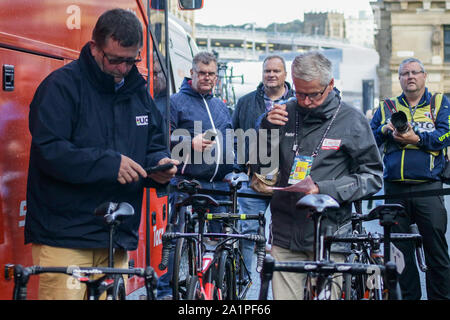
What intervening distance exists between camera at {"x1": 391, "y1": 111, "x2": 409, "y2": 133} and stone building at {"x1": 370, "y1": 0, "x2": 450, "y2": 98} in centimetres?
3605

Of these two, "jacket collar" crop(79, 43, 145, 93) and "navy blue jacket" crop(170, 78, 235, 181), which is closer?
"jacket collar" crop(79, 43, 145, 93)

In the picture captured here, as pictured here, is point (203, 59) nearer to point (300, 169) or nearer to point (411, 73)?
point (411, 73)

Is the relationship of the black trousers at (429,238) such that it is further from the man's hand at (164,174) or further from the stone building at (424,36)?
the stone building at (424,36)

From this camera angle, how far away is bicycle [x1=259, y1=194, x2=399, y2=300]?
3.14 meters

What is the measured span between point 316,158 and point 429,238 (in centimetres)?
237

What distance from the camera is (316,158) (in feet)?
13.5

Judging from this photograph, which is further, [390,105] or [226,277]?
[390,105]

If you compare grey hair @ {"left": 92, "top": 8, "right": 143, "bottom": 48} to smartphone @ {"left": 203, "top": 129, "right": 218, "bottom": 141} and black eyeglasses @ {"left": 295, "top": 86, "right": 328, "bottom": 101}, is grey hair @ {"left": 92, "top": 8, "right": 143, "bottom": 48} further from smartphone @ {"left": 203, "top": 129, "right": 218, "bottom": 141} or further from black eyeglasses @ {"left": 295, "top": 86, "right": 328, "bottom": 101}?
smartphone @ {"left": 203, "top": 129, "right": 218, "bottom": 141}

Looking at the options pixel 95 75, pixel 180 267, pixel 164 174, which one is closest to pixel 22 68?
pixel 95 75

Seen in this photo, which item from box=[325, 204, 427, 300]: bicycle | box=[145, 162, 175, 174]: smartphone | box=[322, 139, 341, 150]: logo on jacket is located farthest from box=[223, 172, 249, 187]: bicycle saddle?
box=[145, 162, 175, 174]: smartphone

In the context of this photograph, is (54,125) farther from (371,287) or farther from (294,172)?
(371,287)

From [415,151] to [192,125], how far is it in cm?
207

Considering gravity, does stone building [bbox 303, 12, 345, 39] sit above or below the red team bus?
above
